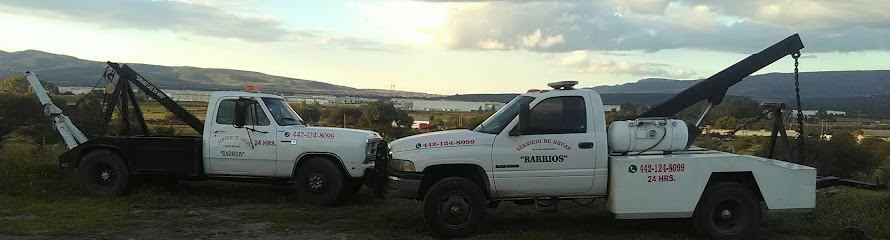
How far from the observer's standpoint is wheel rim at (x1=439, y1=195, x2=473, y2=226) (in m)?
7.91

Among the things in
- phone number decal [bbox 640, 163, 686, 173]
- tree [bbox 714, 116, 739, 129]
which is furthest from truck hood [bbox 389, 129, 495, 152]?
tree [bbox 714, 116, 739, 129]

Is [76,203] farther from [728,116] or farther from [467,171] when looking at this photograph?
[728,116]

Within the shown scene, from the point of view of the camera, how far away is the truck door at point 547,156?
7930mm

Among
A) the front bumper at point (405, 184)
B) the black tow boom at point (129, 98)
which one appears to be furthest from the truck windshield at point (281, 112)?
the front bumper at point (405, 184)

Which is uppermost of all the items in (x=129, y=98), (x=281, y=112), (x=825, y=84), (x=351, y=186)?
(x=825, y=84)

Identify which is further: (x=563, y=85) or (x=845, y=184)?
(x=845, y=184)

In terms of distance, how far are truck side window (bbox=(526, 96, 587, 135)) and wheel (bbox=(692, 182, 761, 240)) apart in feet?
5.45

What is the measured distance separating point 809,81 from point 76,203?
141183mm

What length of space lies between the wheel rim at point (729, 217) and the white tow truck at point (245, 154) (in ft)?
15.8

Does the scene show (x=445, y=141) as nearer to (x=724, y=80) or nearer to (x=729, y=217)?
(x=729, y=217)

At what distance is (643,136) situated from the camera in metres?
8.09

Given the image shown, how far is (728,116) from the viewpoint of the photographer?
43.1 feet

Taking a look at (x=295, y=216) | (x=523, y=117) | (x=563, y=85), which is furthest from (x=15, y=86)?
(x=523, y=117)

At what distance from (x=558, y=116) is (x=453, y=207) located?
1665mm
